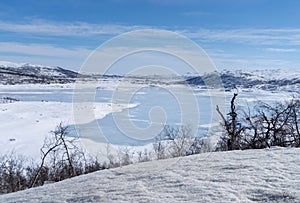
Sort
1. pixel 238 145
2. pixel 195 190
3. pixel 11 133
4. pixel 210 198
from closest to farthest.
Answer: pixel 210 198, pixel 195 190, pixel 238 145, pixel 11 133

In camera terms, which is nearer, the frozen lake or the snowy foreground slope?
the snowy foreground slope

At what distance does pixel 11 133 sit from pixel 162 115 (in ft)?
108

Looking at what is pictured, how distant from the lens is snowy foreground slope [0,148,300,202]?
6043 mm

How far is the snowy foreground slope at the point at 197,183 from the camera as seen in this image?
604 centimetres

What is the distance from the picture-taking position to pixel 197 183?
22.2ft

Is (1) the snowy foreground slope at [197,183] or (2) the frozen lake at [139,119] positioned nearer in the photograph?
(1) the snowy foreground slope at [197,183]

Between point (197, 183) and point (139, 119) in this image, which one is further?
point (139, 119)

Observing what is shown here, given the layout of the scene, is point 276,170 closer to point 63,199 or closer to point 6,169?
point 63,199

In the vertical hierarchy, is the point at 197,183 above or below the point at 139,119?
above

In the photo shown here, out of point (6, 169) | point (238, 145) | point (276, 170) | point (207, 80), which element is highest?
point (207, 80)

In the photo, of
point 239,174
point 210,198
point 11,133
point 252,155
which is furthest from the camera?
point 11,133

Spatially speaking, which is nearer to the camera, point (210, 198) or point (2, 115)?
point (210, 198)

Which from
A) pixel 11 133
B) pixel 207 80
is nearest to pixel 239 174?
pixel 207 80

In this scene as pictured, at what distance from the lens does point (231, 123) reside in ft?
60.2
